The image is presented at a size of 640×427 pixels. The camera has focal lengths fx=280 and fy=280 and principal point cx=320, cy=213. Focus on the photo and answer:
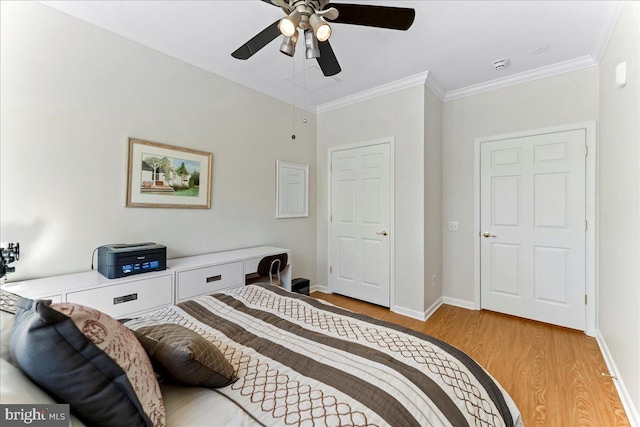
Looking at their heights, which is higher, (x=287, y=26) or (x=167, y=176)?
(x=287, y=26)

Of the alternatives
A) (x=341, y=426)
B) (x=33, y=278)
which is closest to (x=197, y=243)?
(x=33, y=278)

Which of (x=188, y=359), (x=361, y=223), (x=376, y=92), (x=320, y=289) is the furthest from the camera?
(x=320, y=289)

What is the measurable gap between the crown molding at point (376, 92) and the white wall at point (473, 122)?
73cm

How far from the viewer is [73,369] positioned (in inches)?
25.3

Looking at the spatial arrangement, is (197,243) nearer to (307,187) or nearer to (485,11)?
(307,187)

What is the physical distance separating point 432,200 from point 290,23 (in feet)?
8.13

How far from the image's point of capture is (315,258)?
4.08m

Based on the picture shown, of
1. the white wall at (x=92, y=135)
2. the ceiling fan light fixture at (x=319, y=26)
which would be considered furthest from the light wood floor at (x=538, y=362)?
the ceiling fan light fixture at (x=319, y=26)

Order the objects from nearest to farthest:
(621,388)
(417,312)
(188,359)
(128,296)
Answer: (188,359) < (621,388) < (128,296) < (417,312)

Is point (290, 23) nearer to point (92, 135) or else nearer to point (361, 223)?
point (92, 135)

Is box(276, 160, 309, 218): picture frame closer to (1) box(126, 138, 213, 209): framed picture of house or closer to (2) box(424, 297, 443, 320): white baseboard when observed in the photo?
(1) box(126, 138, 213, 209): framed picture of house

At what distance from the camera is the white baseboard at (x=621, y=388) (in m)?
1.59

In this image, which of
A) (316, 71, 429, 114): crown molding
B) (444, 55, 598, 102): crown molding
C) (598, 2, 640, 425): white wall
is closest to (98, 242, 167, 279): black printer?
(316, 71, 429, 114): crown molding

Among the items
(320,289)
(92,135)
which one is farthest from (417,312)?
(92,135)
